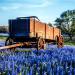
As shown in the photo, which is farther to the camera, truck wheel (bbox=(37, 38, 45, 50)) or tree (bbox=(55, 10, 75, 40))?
tree (bbox=(55, 10, 75, 40))

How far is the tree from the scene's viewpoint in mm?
94125

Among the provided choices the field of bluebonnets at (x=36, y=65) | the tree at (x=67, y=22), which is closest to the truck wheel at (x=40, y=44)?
the field of bluebonnets at (x=36, y=65)

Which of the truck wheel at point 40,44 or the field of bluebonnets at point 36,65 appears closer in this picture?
the field of bluebonnets at point 36,65

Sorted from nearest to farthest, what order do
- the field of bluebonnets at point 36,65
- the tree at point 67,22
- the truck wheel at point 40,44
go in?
the field of bluebonnets at point 36,65, the truck wheel at point 40,44, the tree at point 67,22

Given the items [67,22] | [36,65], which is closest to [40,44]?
[36,65]

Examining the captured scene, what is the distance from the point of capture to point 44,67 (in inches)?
286

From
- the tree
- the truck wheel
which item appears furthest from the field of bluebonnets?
the tree

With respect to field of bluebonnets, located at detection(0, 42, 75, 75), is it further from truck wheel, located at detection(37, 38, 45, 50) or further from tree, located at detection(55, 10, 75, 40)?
tree, located at detection(55, 10, 75, 40)

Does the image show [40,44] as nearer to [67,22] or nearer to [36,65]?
[36,65]

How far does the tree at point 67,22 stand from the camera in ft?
309

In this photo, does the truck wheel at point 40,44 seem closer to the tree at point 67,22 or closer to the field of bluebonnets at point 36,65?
the field of bluebonnets at point 36,65

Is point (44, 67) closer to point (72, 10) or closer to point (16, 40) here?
point (16, 40)

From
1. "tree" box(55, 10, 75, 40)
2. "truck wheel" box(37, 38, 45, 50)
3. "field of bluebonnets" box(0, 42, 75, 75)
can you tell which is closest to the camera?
"field of bluebonnets" box(0, 42, 75, 75)

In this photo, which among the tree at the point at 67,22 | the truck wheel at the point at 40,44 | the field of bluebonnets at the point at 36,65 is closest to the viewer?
the field of bluebonnets at the point at 36,65
